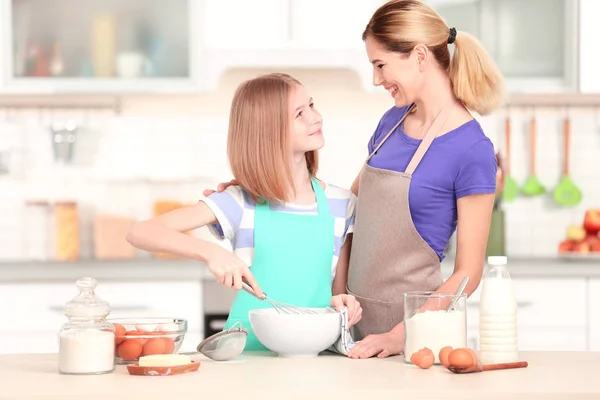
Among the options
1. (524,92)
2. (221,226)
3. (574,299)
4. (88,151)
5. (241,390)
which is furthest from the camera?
(88,151)

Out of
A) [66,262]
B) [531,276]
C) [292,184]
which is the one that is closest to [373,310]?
[292,184]

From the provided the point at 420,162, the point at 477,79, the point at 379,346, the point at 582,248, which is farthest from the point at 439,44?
the point at 582,248

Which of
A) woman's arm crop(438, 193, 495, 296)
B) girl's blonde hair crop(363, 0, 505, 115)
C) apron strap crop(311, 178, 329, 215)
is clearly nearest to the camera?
woman's arm crop(438, 193, 495, 296)

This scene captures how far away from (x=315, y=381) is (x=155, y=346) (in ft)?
1.08

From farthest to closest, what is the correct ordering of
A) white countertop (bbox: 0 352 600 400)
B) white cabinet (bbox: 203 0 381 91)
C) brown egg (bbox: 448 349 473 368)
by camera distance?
white cabinet (bbox: 203 0 381 91)
brown egg (bbox: 448 349 473 368)
white countertop (bbox: 0 352 600 400)

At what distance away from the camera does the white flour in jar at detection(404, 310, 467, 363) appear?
5.58 ft

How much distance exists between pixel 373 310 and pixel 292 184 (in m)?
0.34

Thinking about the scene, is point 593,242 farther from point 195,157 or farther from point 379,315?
point 379,315

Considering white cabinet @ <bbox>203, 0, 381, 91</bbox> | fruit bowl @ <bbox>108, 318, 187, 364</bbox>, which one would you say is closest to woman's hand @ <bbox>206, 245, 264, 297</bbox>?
fruit bowl @ <bbox>108, 318, 187, 364</bbox>

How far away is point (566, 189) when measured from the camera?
3930 millimetres

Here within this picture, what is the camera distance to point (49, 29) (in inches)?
145

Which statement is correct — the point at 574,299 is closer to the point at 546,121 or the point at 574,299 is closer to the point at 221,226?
the point at 546,121

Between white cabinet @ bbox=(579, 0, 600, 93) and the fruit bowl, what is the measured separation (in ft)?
7.74

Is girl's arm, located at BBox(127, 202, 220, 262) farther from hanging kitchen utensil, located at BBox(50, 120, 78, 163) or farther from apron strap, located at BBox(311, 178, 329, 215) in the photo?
hanging kitchen utensil, located at BBox(50, 120, 78, 163)
